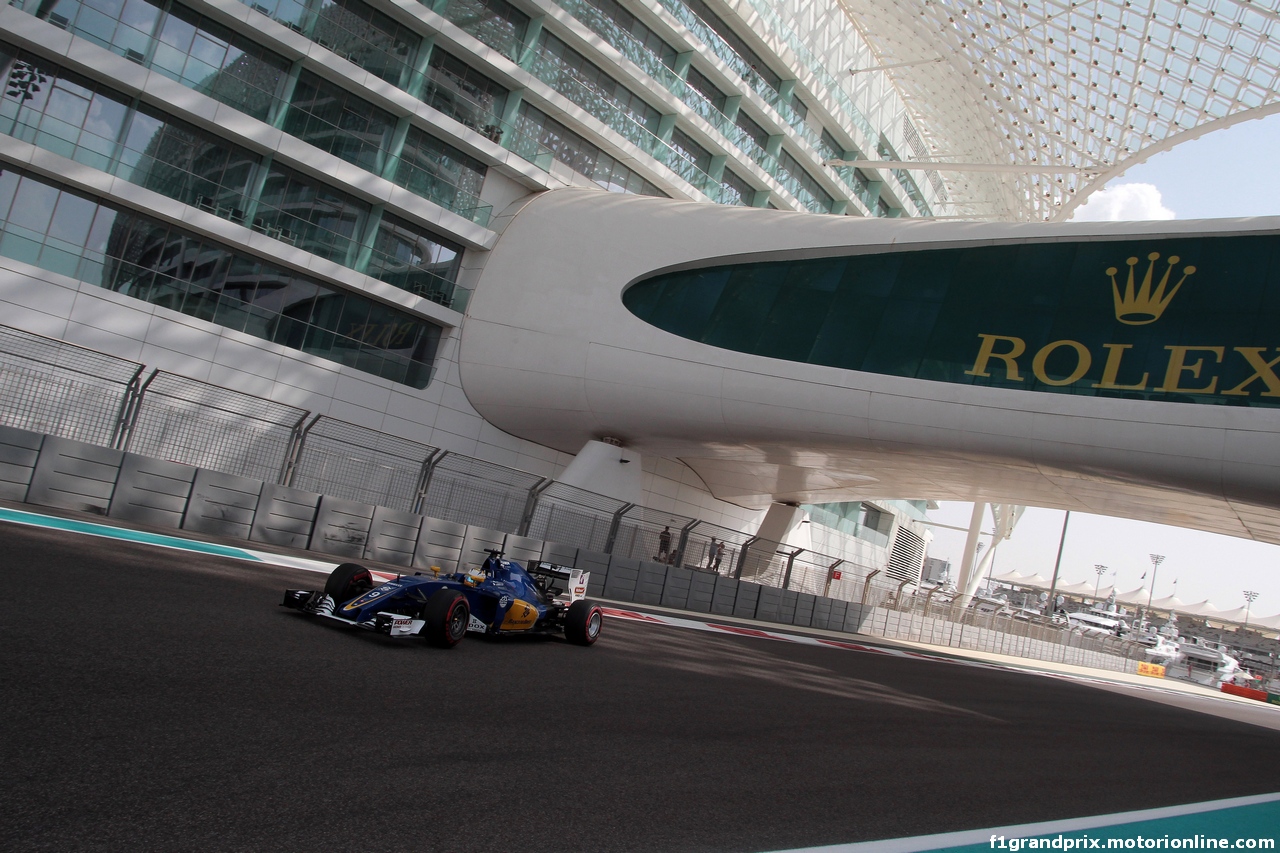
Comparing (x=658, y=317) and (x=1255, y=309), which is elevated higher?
(x=1255, y=309)

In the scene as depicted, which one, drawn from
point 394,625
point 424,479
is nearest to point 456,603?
point 394,625

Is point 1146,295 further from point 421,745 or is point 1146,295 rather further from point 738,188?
point 421,745

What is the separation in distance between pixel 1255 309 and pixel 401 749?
69.5ft

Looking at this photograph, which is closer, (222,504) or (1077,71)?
(222,504)

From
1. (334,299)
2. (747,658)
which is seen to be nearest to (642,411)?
(334,299)

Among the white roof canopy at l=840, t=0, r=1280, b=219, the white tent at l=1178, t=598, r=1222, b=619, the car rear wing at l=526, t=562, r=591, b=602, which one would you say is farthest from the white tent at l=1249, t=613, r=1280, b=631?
the car rear wing at l=526, t=562, r=591, b=602

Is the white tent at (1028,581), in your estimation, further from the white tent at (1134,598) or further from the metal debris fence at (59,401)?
the metal debris fence at (59,401)

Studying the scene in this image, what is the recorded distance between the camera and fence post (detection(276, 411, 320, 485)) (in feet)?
48.8

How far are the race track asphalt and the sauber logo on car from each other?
0.25 metres

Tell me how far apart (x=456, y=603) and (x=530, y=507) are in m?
10.3

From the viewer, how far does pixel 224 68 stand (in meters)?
23.4

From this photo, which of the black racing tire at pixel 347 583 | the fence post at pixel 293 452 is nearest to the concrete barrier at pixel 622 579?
the fence post at pixel 293 452

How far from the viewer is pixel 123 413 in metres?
13.4

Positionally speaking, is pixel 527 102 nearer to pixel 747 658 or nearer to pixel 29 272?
pixel 29 272
